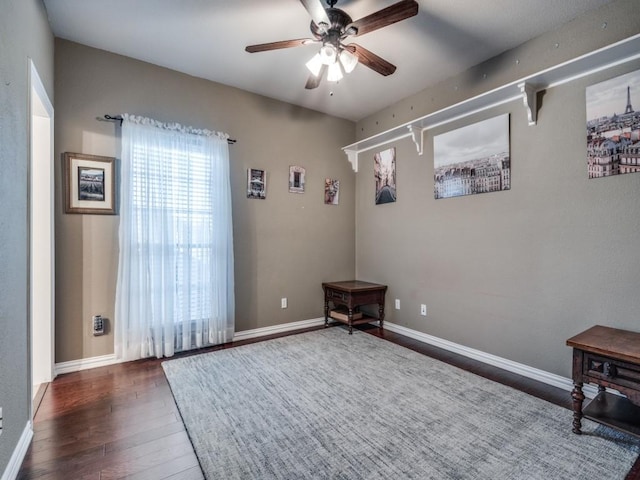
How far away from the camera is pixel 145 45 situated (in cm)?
279

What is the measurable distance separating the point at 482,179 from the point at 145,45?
3.31 m

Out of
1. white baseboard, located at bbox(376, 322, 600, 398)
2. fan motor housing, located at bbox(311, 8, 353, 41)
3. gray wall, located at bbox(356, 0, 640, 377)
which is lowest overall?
white baseboard, located at bbox(376, 322, 600, 398)

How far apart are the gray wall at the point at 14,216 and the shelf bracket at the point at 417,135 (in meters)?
3.15

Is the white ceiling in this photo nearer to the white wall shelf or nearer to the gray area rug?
the white wall shelf

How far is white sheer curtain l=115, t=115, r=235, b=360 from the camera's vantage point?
9.40ft

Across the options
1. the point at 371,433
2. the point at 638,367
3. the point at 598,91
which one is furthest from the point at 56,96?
the point at 638,367

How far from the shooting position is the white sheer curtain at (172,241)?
2.87m

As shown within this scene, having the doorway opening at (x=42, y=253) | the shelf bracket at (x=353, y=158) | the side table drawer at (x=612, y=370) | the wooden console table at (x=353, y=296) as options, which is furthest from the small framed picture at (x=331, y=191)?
the side table drawer at (x=612, y=370)

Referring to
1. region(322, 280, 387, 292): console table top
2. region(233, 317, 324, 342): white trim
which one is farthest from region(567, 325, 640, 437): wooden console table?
region(233, 317, 324, 342): white trim

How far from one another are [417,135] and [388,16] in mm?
1801

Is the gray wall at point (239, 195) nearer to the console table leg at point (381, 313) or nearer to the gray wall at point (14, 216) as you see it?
the console table leg at point (381, 313)

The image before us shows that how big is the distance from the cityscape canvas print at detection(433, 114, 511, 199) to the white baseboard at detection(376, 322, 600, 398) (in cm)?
153

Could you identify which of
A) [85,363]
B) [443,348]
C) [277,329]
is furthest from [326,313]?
[85,363]

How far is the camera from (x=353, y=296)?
3.71 m
